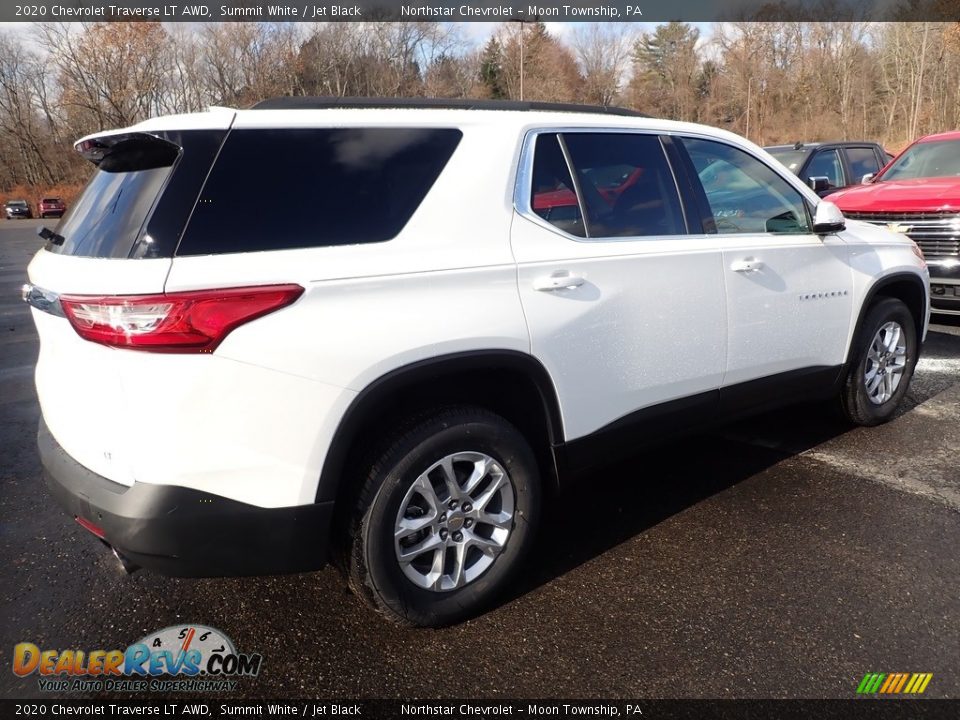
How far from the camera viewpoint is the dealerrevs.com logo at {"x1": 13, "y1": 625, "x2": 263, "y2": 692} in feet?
7.63

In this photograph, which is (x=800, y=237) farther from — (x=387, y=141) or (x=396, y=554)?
(x=396, y=554)

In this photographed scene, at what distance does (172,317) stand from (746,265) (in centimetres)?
257

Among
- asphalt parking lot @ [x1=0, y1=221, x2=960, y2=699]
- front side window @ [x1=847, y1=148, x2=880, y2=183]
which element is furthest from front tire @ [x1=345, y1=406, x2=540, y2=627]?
front side window @ [x1=847, y1=148, x2=880, y2=183]

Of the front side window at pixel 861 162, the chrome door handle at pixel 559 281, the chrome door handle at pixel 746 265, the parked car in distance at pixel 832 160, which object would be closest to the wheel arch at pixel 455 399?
the chrome door handle at pixel 559 281

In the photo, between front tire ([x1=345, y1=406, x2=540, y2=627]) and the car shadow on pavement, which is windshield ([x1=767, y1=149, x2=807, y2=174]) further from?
front tire ([x1=345, y1=406, x2=540, y2=627])

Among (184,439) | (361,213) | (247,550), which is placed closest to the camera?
(184,439)

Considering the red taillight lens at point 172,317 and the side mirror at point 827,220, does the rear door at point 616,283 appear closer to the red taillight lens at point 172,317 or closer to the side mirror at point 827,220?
the side mirror at point 827,220

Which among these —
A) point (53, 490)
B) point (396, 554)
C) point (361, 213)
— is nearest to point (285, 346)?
point (361, 213)

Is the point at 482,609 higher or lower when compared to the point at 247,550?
lower

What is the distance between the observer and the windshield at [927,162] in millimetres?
7945

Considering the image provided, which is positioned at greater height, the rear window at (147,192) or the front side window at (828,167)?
the front side window at (828,167)

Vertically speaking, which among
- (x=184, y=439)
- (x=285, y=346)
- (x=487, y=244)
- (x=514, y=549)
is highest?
(x=487, y=244)

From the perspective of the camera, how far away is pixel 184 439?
79.7 inches

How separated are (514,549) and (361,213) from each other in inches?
54.7
